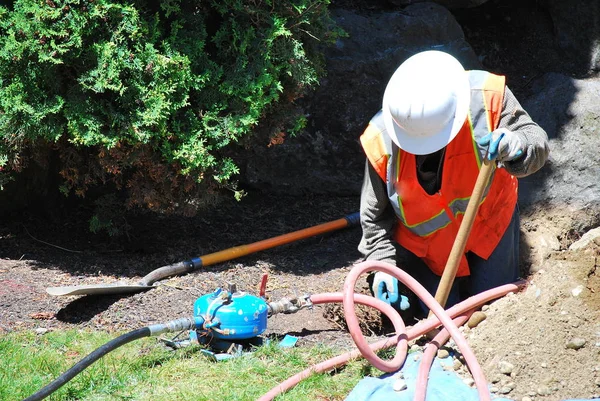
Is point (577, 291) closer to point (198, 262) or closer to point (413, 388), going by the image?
point (413, 388)

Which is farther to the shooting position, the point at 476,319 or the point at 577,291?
the point at 476,319

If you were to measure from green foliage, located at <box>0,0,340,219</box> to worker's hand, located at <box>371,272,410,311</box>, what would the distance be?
99 centimetres

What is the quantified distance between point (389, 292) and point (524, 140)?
1.08 metres

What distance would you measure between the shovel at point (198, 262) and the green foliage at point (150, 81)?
350 millimetres

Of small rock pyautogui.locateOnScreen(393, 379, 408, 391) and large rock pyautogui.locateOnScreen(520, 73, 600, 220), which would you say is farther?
large rock pyautogui.locateOnScreen(520, 73, 600, 220)

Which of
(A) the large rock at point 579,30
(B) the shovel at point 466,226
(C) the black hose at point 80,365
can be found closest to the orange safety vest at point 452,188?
(B) the shovel at point 466,226

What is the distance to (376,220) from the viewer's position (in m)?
4.16

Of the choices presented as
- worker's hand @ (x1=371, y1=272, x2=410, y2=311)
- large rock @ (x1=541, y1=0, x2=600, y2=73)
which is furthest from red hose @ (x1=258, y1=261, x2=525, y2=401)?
large rock @ (x1=541, y1=0, x2=600, y2=73)

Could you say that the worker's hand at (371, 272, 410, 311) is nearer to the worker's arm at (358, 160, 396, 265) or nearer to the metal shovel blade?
the worker's arm at (358, 160, 396, 265)

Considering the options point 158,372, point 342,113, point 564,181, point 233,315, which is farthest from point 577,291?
point 342,113

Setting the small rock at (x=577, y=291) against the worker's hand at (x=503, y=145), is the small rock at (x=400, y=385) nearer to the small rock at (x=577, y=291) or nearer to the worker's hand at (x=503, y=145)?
the small rock at (x=577, y=291)

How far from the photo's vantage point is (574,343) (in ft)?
10.6

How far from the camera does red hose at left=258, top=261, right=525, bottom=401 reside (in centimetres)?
308

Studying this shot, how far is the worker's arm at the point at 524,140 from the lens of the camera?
3.48 meters
